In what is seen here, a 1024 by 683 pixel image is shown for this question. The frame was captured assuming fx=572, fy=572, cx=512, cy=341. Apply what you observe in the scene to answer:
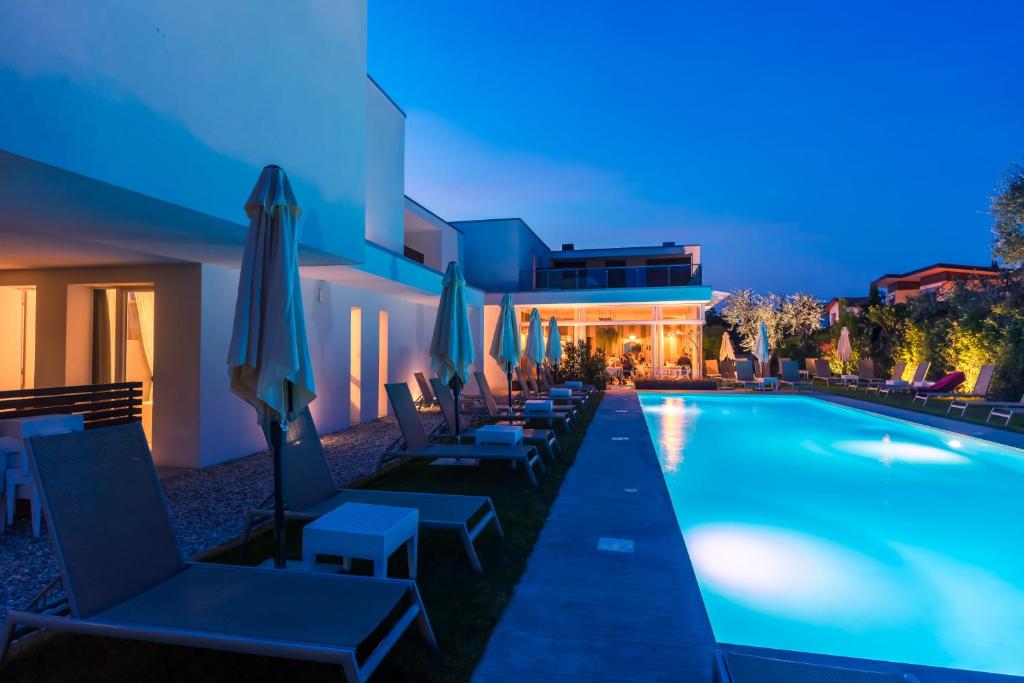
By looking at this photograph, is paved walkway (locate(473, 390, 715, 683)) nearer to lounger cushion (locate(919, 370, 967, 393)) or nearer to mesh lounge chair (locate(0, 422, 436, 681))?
mesh lounge chair (locate(0, 422, 436, 681))

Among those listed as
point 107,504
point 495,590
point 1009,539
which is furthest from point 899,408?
point 107,504

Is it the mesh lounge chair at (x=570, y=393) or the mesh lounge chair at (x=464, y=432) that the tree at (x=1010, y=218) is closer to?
the mesh lounge chair at (x=570, y=393)

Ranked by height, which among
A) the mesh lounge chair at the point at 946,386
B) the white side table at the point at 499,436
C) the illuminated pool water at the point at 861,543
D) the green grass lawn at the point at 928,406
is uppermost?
the mesh lounge chair at the point at 946,386

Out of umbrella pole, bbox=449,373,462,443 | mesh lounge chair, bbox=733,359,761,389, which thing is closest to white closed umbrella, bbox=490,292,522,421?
umbrella pole, bbox=449,373,462,443

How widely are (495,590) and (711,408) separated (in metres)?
12.4

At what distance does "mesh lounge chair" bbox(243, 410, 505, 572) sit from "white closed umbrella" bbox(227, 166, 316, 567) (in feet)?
2.56

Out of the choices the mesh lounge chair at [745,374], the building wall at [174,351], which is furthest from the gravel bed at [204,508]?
the mesh lounge chair at [745,374]

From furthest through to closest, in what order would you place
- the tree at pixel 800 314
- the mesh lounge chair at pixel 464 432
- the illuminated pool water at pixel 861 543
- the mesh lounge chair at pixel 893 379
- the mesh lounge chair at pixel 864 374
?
the tree at pixel 800 314, the mesh lounge chair at pixel 864 374, the mesh lounge chair at pixel 893 379, the mesh lounge chair at pixel 464 432, the illuminated pool water at pixel 861 543

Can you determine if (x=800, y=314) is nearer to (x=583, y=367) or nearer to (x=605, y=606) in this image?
(x=583, y=367)

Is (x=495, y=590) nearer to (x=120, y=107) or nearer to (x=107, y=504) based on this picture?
(x=107, y=504)

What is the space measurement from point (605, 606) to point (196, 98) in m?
4.95

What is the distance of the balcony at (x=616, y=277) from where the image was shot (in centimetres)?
2109

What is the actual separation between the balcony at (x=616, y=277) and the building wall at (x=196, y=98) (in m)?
15.2

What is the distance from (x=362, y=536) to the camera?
3027 mm
